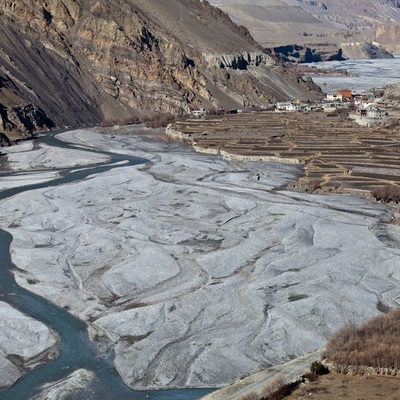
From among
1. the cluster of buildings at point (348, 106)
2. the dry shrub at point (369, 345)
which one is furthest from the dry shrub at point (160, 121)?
the dry shrub at point (369, 345)

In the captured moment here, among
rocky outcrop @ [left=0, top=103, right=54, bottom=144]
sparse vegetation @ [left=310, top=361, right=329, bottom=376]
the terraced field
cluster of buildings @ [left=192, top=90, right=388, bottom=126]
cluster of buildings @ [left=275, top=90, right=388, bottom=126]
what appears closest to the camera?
sparse vegetation @ [left=310, top=361, right=329, bottom=376]

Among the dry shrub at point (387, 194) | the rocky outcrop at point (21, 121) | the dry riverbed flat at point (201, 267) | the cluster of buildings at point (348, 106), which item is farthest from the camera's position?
the cluster of buildings at point (348, 106)

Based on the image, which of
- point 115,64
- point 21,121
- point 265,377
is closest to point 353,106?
point 115,64

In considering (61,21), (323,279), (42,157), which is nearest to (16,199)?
(42,157)

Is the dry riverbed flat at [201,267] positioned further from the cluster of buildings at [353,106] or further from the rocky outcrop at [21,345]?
the cluster of buildings at [353,106]

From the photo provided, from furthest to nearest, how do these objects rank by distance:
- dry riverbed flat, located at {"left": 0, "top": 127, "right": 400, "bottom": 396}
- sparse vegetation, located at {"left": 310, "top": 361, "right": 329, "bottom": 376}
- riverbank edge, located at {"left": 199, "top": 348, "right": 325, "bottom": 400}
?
dry riverbed flat, located at {"left": 0, "top": 127, "right": 400, "bottom": 396} → riverbank edge, located at {"left": 199, "top": 348, "right": 325, "bottom": 400} → sparse vegetation, located at {"left": 310, "top": 361, "right": 329, "bottom": 376}

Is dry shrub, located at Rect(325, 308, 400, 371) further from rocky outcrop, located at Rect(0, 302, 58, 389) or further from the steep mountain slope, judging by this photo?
the steep mountain slope

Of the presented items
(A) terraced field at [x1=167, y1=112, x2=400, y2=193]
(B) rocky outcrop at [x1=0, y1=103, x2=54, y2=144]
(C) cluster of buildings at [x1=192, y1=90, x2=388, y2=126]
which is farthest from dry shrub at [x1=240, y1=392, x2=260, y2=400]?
(C) cluster of buildings at [x1=192, y1=90, x2=388, y2=126]

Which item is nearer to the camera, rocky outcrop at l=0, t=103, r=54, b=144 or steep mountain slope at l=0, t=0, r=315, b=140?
rocky outcrop at l=0, t=103, r=54, b=144
